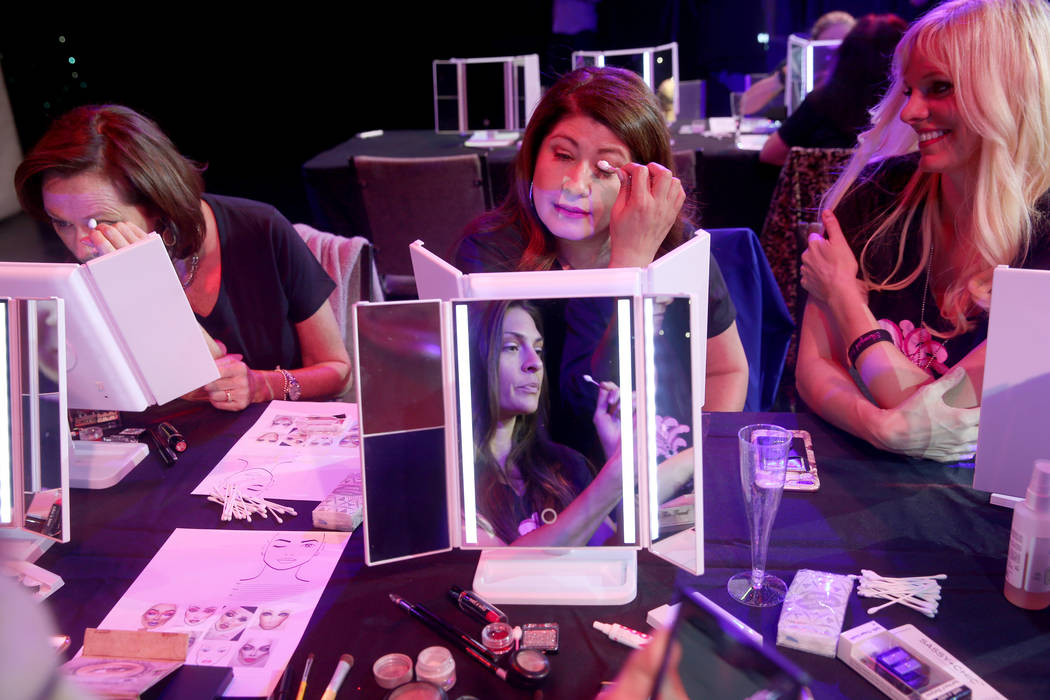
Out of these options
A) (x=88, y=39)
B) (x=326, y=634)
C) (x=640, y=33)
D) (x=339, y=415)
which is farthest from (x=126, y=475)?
(x=88, y=39)

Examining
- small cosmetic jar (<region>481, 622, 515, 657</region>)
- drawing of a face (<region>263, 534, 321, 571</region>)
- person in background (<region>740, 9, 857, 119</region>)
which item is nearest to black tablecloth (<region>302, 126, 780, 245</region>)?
person in background (<region>740, 9, 857, 119</region>)

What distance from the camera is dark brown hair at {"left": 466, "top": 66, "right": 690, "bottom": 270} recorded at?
5.37 ft

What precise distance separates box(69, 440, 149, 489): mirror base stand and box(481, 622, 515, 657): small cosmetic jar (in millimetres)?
798

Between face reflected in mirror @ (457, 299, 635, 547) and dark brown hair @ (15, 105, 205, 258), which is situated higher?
dark brown hair @ (15, 105, 205, 258)

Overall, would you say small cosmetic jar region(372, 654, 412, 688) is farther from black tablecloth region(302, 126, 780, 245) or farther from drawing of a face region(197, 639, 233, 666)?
black tablecloth region(302, 126, 780, 245)

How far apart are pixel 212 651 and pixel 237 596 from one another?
11cm

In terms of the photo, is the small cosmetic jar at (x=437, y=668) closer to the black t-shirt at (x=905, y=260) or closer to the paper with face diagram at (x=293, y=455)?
the paper with face diagram at (x=293, y=455)

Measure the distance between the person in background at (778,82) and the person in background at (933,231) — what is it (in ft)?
11.2

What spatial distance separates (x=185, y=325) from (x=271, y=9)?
7.06m

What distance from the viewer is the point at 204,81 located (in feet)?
25.7

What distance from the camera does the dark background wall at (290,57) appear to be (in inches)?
272

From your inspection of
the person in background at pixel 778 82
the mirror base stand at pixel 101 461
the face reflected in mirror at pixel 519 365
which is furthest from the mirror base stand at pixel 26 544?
the person in background at pixel 778 82

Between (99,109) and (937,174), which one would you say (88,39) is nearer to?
(99,109)

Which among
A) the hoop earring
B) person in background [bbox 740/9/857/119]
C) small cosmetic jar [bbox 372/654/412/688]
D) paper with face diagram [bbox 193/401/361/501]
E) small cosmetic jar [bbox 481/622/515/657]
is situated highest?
person in background [bbox 740/9/857/119]
